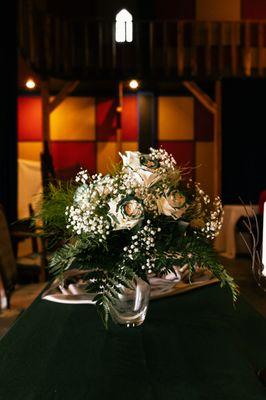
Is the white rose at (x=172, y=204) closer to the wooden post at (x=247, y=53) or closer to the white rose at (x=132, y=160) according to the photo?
the white rose at (x=132, y=160)

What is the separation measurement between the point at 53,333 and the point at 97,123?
32.8ft

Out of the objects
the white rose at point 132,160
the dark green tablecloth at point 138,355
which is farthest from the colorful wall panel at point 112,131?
the white rose at point 132,160

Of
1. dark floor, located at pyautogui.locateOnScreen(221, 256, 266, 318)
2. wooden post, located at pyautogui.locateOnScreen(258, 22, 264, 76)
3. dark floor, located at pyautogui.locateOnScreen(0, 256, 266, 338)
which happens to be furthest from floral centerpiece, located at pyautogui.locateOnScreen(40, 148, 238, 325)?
wooden post, located at pyautogui.locateOnScreen(258, 22, 264, 76)

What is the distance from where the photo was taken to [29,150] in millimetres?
11055

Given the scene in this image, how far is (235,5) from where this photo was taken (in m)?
12.0

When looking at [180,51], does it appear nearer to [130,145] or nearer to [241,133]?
[241,133]

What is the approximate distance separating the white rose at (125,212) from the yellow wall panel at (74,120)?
32.9 ft

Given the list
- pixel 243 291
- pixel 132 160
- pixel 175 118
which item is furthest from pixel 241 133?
pixel 132 160

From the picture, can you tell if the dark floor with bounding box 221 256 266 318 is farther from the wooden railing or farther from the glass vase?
the wooden railing

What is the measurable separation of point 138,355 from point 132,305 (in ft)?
0.77

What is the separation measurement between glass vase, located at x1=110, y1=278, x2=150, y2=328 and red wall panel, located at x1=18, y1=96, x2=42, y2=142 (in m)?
9.67

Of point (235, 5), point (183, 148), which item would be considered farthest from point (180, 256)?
point (235, 5)

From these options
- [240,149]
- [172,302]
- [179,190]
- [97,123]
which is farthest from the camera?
[97,123]

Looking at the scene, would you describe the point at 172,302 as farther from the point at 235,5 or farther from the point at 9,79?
the point at 235,5
